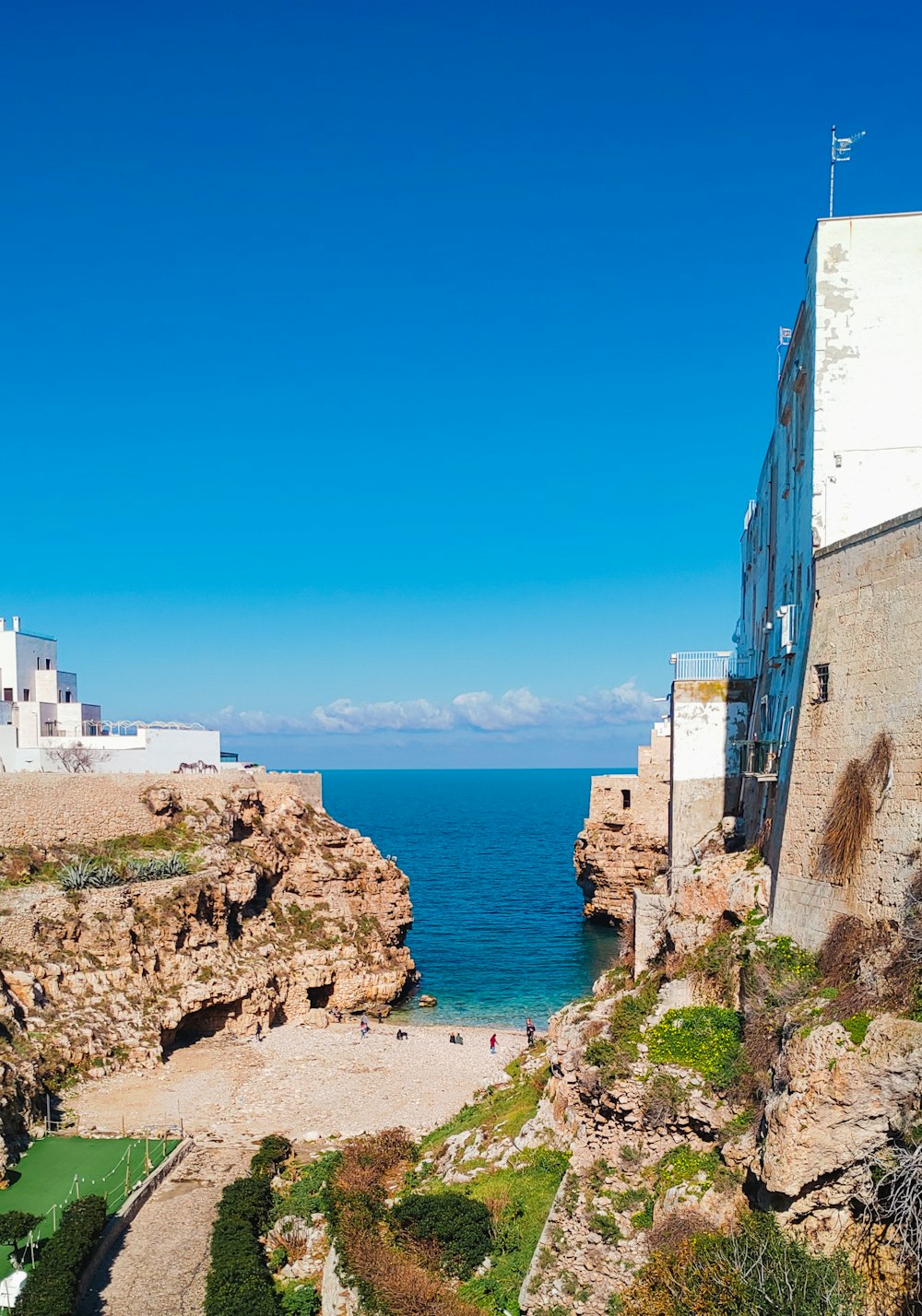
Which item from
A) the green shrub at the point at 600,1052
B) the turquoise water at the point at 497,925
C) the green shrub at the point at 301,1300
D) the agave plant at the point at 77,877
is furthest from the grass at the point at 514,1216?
the turquoise water at the point at 497,925

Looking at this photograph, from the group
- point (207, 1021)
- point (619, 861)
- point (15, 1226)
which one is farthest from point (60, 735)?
point (15, 1226)

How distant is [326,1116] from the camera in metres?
26.2

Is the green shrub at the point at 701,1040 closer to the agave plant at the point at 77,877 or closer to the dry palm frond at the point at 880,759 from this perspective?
the dry palm frond at the point at 880,759

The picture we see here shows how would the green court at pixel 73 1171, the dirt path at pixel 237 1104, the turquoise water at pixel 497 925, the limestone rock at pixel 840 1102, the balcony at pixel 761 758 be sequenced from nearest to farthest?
the limestone rock at pixel 840 1102
the dirt path at pixel 237 1104
the balcony at pixel 761 758
the green court at pixel 73 1171
the turquoise water at pixel 497 925

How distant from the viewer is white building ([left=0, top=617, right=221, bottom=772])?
45844 mm

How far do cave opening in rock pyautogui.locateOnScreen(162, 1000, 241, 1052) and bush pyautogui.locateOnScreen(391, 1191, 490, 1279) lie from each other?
17069 millimetres

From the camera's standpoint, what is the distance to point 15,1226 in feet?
58.9

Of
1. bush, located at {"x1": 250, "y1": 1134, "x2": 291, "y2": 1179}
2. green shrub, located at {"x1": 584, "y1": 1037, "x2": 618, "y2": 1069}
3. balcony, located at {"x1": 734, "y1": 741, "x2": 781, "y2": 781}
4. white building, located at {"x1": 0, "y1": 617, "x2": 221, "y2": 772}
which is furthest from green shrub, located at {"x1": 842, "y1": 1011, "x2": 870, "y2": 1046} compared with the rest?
white building, located at {"x1": 0, "y1": 617, "x2": 221, "y2": 772}

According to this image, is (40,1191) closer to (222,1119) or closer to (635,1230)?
(222,1119)

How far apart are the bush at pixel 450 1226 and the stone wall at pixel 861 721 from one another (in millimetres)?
7132

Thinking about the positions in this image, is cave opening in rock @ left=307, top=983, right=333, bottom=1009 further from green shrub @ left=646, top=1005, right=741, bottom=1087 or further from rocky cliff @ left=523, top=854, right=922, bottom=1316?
green shrub @ left=646, top=1005, right=741, bottom=1087

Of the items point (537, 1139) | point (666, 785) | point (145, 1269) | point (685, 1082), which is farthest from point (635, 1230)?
point (666, 785)

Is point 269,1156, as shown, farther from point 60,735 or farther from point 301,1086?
point 60,735

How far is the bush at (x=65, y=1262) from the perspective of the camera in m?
15.6
